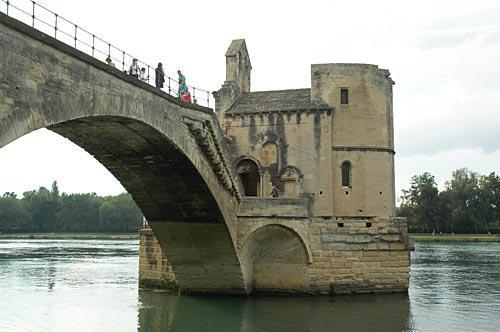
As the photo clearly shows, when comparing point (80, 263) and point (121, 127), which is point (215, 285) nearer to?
point (121, 127)

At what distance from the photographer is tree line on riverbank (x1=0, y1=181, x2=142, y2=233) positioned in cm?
11844

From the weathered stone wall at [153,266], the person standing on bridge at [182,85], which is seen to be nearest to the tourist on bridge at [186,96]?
the person standing on bridge at [182,85]

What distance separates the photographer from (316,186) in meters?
28.9

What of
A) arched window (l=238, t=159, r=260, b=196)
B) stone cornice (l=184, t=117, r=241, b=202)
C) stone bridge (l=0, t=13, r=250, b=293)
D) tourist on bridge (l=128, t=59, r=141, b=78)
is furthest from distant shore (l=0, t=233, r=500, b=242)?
tourist on bridge (l=128, t=59, r=141, b=78)

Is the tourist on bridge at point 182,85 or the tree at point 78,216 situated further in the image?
the tree at point 78,216

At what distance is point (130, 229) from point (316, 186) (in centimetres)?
9527

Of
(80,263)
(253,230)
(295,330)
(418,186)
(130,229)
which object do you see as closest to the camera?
(295,330)

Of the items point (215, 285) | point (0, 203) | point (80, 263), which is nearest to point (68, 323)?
point (215, 285)

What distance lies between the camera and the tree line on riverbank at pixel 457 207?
297ft

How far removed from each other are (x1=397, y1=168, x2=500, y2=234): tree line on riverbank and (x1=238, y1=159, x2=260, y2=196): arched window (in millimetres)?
64642

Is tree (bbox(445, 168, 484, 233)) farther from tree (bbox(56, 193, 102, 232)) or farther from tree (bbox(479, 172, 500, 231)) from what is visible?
tree (bbox(56, 193, 102, 232))

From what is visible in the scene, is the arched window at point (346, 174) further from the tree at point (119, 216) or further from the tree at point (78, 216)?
the tree at point (78, 216)

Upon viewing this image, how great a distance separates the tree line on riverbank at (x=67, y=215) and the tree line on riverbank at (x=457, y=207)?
2125 inches

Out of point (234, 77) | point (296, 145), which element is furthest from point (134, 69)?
point (234, 77)
